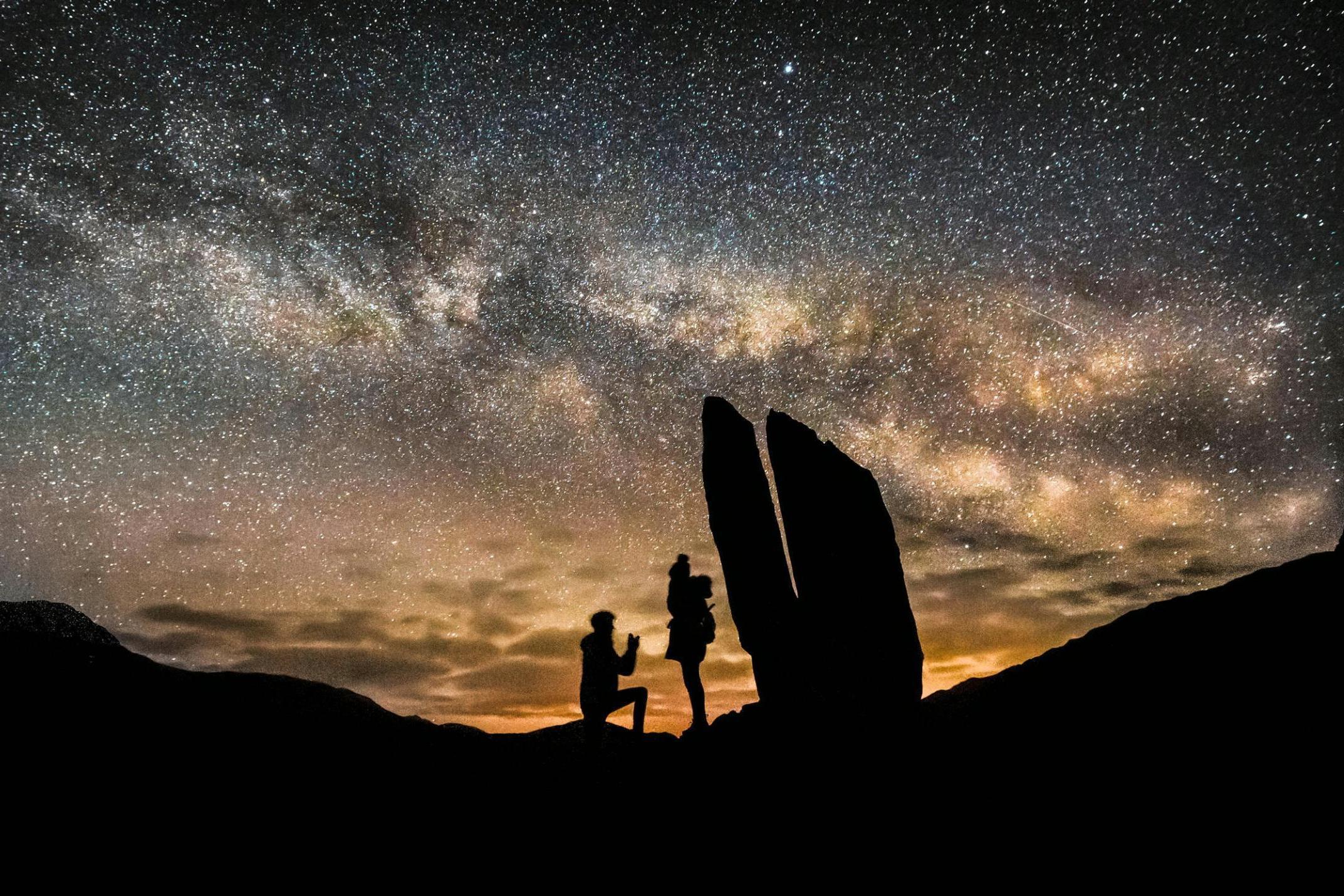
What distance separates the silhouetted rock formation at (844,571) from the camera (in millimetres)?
11766

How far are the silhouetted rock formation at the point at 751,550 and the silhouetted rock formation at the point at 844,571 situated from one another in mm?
653

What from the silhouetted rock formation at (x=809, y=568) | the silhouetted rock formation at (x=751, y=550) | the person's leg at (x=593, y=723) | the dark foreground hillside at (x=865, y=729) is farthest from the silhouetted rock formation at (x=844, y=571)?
the person's leg at (x=593, y=723)

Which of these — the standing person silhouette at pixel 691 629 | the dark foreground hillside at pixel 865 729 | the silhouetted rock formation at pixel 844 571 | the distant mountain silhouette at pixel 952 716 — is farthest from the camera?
the silhouetted rock formation at pixel 844 571

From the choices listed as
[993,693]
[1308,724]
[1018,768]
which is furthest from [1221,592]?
[1018,768]

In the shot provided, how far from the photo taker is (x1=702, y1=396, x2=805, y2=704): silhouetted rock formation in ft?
36.8

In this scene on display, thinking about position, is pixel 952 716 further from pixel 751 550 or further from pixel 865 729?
pixel 751 550

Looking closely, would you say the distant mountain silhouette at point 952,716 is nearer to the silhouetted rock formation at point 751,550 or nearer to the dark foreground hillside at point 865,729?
the dark foreground hillside at point 865,729

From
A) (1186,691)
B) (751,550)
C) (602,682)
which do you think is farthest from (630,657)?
(1186,691)

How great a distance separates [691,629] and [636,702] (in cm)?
132

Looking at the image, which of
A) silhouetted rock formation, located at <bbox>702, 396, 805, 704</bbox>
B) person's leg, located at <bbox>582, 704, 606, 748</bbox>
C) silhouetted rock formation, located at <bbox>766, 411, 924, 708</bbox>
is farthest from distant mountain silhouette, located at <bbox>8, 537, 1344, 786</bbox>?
silhouetted rock formation, located at <bbox>702, 396, 805, 704</bbox>

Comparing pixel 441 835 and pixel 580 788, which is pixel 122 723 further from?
pixel 580 788

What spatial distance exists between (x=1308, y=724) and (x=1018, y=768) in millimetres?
2893

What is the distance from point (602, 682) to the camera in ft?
28.1

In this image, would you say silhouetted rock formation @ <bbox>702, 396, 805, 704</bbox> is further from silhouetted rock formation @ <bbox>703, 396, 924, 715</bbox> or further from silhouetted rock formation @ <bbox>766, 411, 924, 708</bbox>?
silhouetted rock formation @ <bbox>766, 411, 924, 708</bbox>
